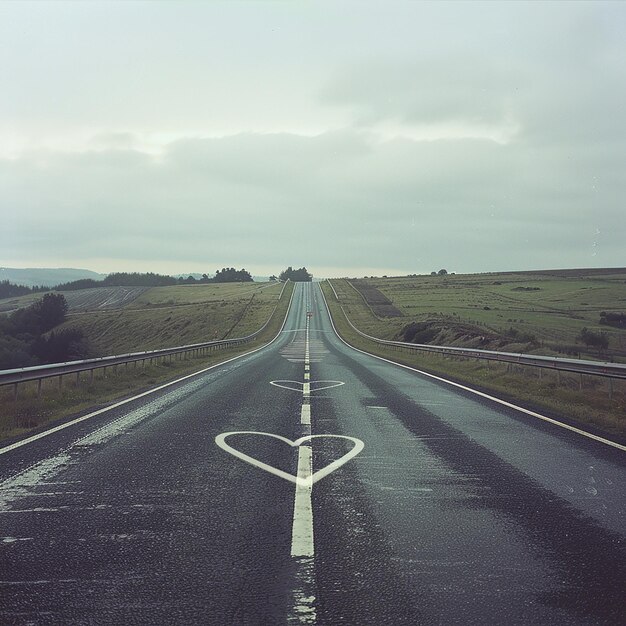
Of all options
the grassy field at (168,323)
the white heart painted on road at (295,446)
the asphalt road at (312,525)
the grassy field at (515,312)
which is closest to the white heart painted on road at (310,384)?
the asphalt road at (312,525)

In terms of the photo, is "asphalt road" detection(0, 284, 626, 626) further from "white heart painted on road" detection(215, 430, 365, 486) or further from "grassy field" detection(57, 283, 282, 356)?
"grassy field" detection(57, 283, 282, 356)

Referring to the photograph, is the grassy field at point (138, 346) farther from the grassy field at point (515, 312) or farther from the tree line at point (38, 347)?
the grassy field at point (515, 312)

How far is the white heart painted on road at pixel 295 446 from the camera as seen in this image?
6266 mm

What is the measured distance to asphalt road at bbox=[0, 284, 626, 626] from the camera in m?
3.38

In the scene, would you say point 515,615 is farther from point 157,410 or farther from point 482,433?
point 157,410

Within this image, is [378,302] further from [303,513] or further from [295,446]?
[303,513]

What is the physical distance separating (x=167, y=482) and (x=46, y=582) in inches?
97.1

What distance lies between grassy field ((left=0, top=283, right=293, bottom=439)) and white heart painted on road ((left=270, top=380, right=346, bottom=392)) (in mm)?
3706

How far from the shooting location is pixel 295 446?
793cm

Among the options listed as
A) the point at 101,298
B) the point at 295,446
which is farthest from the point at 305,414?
the point at 101,298

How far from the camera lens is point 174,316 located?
90.2 m

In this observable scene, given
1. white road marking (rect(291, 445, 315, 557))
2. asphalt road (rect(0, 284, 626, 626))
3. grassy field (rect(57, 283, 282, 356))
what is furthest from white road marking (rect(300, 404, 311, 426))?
grassy field (rect(57, 283, 282, 356))

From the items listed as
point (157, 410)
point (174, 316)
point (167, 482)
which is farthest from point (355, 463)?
point (174, 316)

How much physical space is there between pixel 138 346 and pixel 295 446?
236 ft
